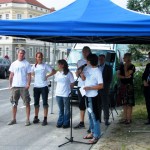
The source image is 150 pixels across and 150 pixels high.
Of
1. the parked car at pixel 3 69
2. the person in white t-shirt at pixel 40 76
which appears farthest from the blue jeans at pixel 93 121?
the parked car at pixel 3 69

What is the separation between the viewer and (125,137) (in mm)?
8375

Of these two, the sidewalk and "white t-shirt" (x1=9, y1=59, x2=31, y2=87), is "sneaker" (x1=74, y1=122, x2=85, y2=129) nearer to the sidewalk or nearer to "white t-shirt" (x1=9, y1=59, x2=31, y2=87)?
the sidewalk

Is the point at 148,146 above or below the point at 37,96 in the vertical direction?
below

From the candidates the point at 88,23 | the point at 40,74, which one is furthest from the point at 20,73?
the point at 88,23

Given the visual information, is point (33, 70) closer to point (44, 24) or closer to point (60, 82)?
point (60, 82)

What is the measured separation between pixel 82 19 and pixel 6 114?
5366 mm

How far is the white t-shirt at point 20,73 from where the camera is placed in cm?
973

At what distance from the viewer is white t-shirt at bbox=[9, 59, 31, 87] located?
973 cm

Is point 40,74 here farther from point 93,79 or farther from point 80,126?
point 93,79

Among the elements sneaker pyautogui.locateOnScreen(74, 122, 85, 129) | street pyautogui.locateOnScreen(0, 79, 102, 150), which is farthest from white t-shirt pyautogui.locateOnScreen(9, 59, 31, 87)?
sneaker pyautogui.locateOnScreen(74, 122, 85, 129)

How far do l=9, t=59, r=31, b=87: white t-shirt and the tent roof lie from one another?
1551mm

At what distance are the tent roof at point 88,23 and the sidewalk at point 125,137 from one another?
7.12 feet

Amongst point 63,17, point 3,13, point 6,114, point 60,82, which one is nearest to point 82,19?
point 63,17

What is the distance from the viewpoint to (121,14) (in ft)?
25.8
